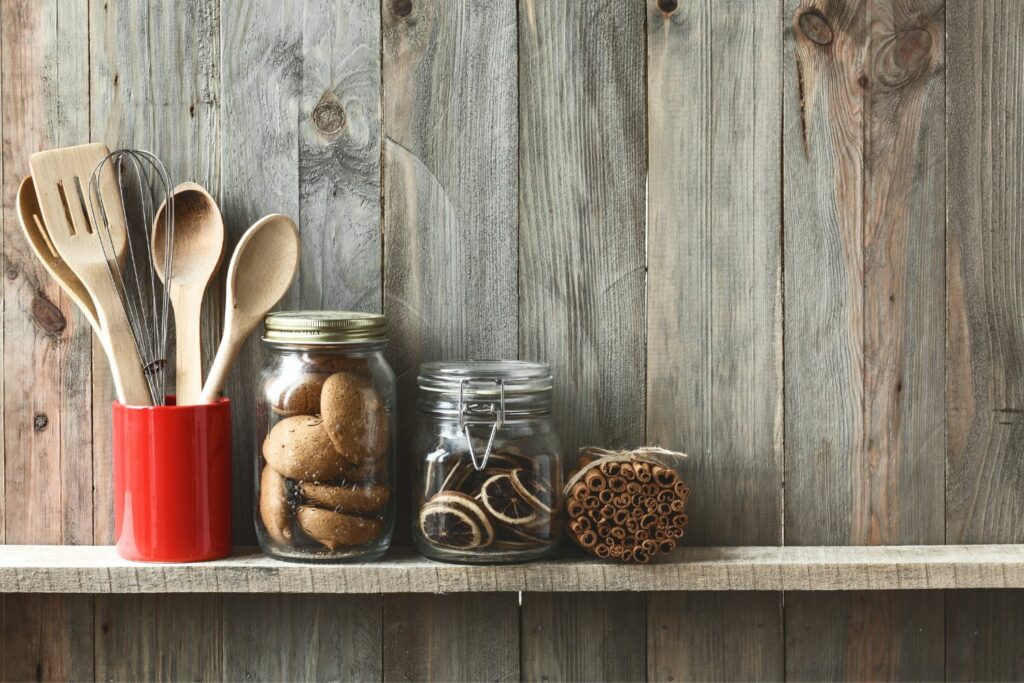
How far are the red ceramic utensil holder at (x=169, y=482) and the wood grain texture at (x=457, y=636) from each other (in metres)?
0.19

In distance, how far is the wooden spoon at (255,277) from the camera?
33.8 inches

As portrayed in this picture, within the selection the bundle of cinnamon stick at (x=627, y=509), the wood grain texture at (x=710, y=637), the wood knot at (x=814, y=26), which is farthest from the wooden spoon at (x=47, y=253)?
the wood knot at (x=814, y=26)

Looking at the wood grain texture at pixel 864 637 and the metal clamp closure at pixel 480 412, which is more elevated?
the metal clamp closure at pixel 480 412

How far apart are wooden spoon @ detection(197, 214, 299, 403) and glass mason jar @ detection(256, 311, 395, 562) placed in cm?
3

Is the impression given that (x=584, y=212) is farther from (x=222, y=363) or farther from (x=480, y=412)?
(x=222, y=363)

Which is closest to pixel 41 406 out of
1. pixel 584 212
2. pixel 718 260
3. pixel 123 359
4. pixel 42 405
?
pixel 42 405

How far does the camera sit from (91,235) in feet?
2.85

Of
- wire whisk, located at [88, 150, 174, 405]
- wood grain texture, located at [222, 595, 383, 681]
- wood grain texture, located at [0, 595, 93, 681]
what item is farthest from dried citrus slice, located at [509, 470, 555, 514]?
wood grain texture, located at [0, 595, 93, 681]

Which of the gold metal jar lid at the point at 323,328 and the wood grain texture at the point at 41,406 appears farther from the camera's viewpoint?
the wood grain texture at the point at 41,406

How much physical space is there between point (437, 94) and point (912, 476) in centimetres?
57

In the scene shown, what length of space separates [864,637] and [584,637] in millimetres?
269

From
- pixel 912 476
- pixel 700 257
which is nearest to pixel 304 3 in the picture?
pixel 700 257

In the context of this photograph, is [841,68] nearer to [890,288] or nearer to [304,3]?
[890,288]

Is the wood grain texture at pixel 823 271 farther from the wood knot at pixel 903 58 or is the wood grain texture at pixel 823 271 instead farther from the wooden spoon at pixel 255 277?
the wooden spoon at pixel 255 277
